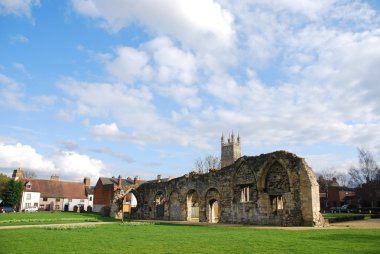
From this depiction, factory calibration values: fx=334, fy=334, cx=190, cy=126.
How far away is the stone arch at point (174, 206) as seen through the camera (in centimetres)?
3340

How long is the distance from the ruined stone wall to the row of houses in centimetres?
2528

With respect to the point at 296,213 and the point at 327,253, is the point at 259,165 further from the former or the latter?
the point at 327,253

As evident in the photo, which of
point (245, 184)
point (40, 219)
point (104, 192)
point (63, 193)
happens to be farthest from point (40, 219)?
point (63, 193)

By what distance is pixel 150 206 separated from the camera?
37.7 meters

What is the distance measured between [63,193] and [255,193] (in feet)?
168

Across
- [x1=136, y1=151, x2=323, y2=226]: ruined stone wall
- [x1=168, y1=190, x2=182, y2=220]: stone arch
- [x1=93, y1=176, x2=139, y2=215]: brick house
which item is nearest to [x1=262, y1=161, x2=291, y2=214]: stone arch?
[x1=136, y1=151, x2=323, y2=226]: ruined stone wall

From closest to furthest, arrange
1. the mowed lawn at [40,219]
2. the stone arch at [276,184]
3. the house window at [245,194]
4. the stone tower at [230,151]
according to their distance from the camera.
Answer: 1. the stone arch at [276,184]
2. the mowed lawn at [40,219]
3. the house window at [245,194]
4. the stone tower at [230,151]

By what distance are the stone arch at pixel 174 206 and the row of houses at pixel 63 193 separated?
22826 millimetres

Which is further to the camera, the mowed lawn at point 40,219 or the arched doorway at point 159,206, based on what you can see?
the arched doorway at point 159,206

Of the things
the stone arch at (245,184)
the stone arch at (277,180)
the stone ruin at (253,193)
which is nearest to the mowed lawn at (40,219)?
the stone ruin at (253,193)

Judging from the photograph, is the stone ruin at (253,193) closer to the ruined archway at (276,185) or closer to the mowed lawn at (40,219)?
the ruined archway at (276,185)

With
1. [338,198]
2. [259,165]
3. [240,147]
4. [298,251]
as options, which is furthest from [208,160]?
[298,251]

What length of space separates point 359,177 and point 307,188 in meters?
50.5

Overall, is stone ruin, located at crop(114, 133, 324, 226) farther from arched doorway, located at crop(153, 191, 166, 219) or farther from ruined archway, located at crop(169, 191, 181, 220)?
arched doorway, located at crop(153, 191, 166, 219)
